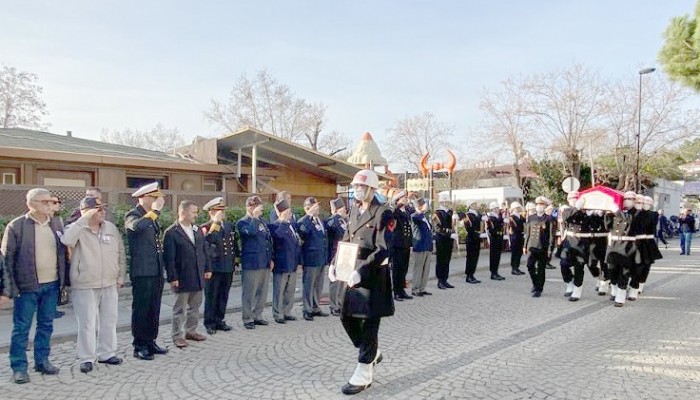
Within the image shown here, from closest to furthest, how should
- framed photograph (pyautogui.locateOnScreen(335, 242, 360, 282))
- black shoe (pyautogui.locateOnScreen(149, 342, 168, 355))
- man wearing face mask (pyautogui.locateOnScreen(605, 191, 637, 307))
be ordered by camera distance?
framed photograph (pyautogui.locateOnScreen(335, 242, 360, 282))
black shoe (pyautogui.locateOnScreen(149, 342, 168, 355))
man wearing face mask (pyautogui.locateOnScreen(605, 191, 637, 307))

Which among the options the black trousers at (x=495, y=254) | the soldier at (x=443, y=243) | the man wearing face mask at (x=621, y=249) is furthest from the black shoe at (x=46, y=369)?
the black trousers at (x=495, y=254)

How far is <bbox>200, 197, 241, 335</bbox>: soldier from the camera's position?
276 inches

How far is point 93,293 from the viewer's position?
18.1 ft

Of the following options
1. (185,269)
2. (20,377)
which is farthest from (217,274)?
(20,377)

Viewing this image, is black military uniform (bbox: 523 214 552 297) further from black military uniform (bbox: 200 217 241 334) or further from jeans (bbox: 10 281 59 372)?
jeans (bbox: 10 281 59 372)

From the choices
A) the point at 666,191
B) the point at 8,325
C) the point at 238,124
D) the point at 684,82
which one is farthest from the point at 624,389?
the point at 666,191

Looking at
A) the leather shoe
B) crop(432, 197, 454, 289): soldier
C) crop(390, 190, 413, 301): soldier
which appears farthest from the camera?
crop(432, 197, 454, 289): soldier

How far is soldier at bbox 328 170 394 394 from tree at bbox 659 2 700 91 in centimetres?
742

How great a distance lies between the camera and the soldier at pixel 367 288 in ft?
15.3

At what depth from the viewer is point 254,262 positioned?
738 cm

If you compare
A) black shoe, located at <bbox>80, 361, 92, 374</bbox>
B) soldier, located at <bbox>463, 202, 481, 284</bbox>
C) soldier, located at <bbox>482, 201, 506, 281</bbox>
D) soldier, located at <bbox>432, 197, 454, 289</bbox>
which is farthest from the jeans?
soldier, located at <bbox>482, 201, 506, 281</bbox>

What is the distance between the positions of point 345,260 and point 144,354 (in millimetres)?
2800

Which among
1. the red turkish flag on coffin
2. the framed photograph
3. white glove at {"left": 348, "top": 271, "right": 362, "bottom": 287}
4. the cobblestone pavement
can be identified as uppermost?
the red turkish flag on coffin

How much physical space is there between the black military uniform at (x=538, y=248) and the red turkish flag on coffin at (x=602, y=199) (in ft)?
2.93
